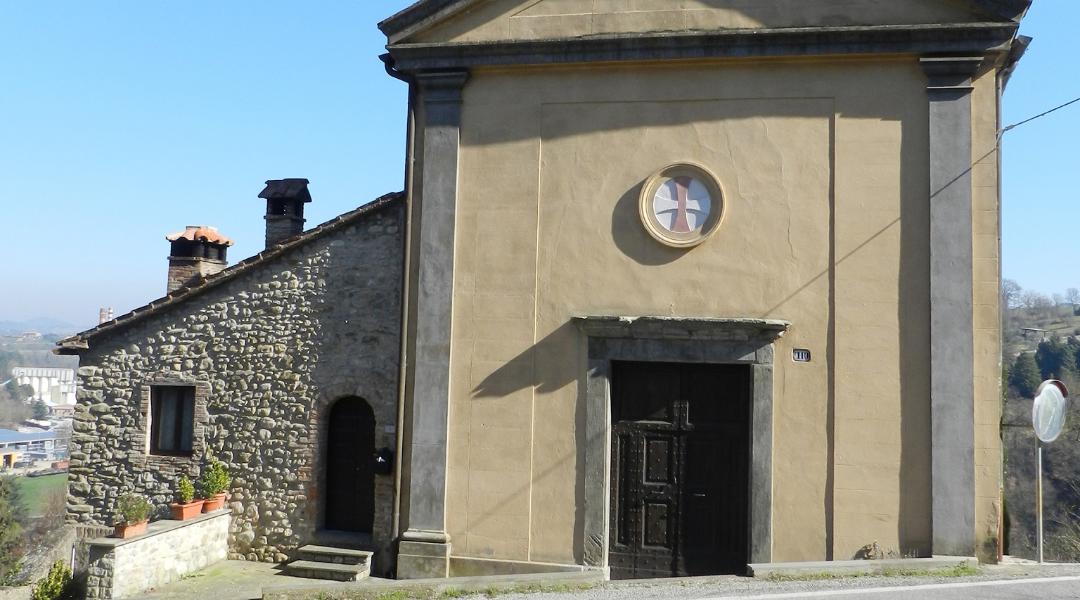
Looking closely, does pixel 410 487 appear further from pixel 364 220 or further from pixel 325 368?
pixel 364 220

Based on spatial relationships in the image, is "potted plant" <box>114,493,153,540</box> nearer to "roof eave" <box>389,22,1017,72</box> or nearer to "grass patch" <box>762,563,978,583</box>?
"roof eave" <box>389,22,1017,72</box>

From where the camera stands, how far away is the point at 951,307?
8.32 m

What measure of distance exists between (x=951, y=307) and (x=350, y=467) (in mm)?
6975

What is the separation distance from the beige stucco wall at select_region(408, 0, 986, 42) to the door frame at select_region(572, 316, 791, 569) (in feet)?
10.3

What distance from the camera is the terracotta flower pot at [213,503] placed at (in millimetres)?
10375

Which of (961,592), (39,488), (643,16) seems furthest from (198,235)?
(39,488)

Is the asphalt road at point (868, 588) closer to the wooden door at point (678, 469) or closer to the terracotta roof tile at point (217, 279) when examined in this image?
the wooden door at point (678, 469)

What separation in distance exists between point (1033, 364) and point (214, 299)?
147 ft

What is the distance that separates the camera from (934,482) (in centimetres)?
822

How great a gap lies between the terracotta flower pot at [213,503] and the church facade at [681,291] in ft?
3.13

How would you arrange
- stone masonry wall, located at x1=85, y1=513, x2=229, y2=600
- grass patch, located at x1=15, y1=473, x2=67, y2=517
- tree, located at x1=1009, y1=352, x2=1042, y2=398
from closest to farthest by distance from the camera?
stone masonry wall, located at x1=85, y1=513, x2=229, y2=600
tree, located at x1=1009, y1=352, x2=1042, y2=398
grass patch, located at x1=15, y1=473, x2=67, y2=517

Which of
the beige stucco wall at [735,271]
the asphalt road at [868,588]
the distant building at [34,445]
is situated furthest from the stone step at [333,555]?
the distant building at [34,445]

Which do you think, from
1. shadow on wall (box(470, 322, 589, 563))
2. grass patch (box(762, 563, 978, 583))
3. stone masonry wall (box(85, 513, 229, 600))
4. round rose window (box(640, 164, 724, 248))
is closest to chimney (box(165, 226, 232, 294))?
stone masonry wall (box(85, 513, 229, 600))

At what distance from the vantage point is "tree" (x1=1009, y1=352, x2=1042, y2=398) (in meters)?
42.1
